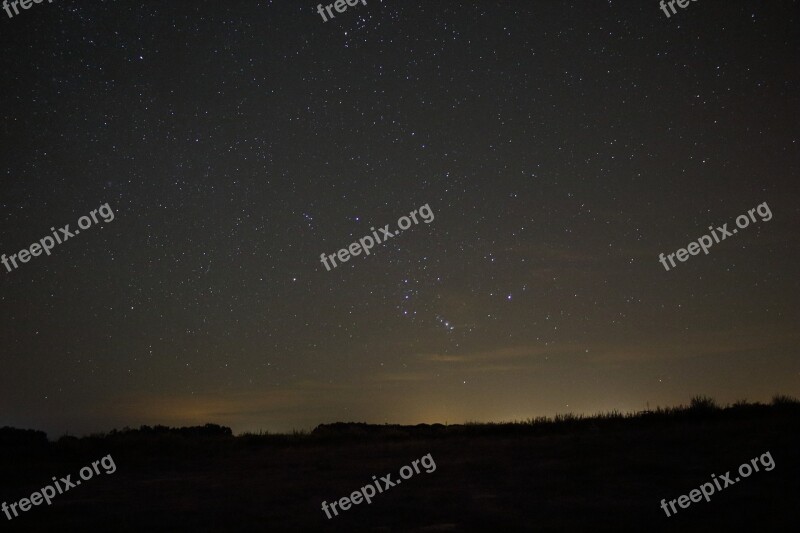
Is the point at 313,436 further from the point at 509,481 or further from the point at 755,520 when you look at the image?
the point at 755,520

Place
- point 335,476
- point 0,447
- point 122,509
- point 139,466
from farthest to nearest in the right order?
point 0,447
point 139,466
point 335,476
point 122,509

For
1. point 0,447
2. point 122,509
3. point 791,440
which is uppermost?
point 0,447

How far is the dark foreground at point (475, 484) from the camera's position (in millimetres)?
9109

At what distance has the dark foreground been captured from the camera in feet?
29.9

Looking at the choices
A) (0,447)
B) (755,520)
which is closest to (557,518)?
(755,520)

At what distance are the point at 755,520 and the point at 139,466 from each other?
47.2ft

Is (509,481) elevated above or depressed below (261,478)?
below

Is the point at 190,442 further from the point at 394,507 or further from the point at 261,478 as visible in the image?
the point at 394,507

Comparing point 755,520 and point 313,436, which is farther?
point 313,436

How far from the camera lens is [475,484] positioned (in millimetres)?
11867

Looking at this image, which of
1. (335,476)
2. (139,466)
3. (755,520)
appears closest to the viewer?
(755,520)

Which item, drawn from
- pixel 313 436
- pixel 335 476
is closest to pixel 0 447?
pixel 313 436

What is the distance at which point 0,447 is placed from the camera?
72.3ft

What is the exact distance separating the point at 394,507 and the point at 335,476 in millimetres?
3576
